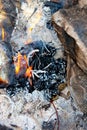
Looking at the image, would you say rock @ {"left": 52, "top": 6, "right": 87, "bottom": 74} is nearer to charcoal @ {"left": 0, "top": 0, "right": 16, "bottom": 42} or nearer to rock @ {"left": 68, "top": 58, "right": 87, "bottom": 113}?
rock @ {"left": 68, "top": 58, "right": 87, "bottom": 113}

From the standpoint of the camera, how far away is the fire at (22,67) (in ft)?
11.5

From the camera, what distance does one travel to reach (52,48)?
12.5 feet

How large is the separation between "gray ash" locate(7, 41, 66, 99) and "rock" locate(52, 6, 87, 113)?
15 cm

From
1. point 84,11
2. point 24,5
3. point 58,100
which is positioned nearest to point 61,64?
point 58,100

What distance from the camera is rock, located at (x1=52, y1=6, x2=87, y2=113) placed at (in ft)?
10.5

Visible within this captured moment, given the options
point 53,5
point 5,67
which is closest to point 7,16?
point 53,5

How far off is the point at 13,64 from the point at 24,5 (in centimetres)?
108

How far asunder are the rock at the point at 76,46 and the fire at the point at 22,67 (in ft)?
1.51

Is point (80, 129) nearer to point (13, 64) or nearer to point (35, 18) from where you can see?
point (13, 64)

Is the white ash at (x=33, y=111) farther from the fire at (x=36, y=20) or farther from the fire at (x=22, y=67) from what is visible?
the fire at (x=36, y=20)

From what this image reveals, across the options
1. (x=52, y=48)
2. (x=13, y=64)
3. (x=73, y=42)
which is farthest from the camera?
(x=52, y=48)

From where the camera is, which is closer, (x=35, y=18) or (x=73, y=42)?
(x=73, y=42)

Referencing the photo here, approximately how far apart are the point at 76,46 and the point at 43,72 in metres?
0.60

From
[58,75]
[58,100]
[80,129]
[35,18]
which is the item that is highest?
[35,18]
